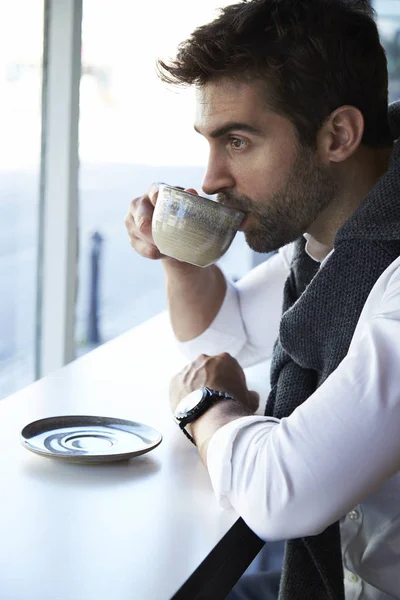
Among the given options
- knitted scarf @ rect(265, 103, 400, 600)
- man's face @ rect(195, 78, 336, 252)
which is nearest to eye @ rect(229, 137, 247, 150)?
man's face @ rect(195, 78, 336, 252)

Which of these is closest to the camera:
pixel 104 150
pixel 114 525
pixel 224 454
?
pixel 114 525

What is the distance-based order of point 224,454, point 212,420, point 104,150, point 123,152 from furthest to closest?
point 123,152 < point 104,150 < point 212,420 < point 224,454

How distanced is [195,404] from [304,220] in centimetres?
46

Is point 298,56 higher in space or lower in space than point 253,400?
higher

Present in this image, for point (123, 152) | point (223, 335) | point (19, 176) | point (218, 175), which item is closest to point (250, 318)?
point (223, 335)

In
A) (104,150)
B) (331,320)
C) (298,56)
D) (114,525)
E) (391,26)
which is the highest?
(391,26)

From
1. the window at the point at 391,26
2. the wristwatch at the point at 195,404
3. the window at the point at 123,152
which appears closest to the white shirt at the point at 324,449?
the wristwatch at the point at 195,404

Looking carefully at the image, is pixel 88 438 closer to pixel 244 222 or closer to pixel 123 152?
pixel 244 222

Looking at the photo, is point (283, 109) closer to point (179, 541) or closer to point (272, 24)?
point (272, 24)

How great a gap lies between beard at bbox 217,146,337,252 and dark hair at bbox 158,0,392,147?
0.17 feet

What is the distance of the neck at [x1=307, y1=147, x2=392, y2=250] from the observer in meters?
1.49

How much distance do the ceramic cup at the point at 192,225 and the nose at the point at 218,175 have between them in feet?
0.18

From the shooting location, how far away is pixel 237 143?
1.40m

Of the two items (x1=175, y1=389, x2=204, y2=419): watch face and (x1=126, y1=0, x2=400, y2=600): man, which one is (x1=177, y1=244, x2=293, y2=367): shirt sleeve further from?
(x1=175, y1=389, x2=204, y2=419): watch face
